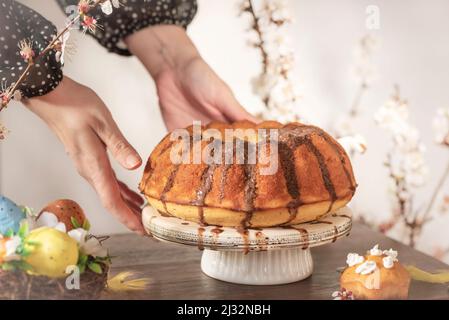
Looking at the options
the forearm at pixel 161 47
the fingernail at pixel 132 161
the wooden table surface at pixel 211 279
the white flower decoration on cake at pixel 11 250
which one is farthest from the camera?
the forearm at pixel 161 47

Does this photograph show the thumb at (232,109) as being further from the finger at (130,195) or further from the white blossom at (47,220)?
the white blossom at (47,220)

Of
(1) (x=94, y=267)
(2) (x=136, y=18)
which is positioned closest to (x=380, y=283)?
(1) (x=94, y=267)

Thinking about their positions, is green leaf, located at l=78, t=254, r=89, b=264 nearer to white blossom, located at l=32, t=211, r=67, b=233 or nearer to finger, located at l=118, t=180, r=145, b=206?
white blossom, located at l=32, t=211, r=67, b=233

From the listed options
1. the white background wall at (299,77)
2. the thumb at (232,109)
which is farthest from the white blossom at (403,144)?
the thumb at (232,109)

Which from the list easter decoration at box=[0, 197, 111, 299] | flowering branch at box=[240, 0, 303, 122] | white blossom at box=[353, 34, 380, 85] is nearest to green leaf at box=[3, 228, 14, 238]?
easter decoration at box=[0, 197, 111, 299]

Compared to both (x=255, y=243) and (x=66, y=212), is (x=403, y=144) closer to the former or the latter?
(x=255, y=243)
